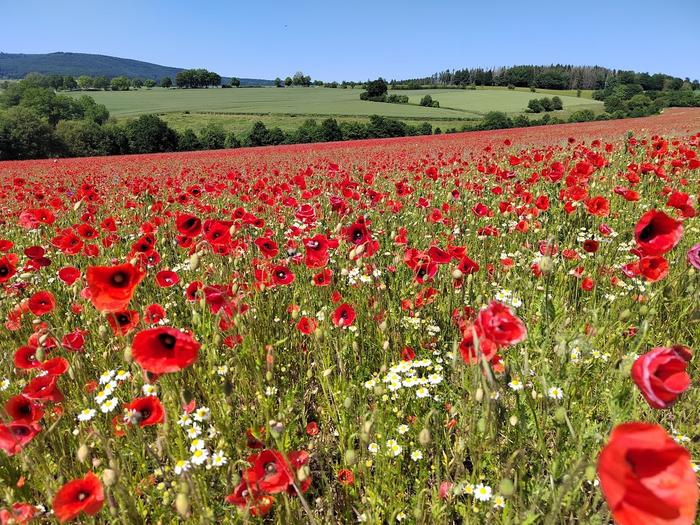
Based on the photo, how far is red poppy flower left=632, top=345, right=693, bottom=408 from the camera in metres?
1.04

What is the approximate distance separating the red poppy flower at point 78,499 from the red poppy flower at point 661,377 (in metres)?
1.61

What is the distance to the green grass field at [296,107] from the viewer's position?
57312 millimetres

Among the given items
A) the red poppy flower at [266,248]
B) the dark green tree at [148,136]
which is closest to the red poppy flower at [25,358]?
the red poppy flower at [266,248]

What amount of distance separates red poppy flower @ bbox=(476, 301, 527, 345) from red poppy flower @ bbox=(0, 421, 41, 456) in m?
1.70

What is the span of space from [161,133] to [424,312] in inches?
2063

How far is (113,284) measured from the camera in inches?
64.8

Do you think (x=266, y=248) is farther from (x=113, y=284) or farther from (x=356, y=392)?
(x=113, y=284)

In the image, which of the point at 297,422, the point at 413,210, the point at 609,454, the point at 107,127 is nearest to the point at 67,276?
the point at 297,422

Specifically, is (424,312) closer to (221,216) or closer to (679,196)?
(679,196)

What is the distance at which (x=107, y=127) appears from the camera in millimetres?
50438

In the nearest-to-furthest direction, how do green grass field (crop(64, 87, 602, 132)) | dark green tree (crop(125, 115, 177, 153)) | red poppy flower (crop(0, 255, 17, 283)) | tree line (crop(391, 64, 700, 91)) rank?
red poppy flower (crop(0, 255, 17, 283))
dark green tree (crop(125, 115, 177, 153))
green grass field (crop(64, 87, 602, 132))
tree line (crop(391, 64, 700, 91))

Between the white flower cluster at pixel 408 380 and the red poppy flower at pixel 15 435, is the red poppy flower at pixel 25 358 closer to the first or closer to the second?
the red poppy flower at pixel 15 435

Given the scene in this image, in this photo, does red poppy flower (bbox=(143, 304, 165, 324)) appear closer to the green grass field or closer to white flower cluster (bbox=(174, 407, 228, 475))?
white flower cluster (bbox=(174, 407, 228, 475))

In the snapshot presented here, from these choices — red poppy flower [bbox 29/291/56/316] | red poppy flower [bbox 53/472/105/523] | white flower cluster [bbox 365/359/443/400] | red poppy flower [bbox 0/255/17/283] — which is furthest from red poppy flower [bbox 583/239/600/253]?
red poppy flower [bbox 0/255/17/283]
